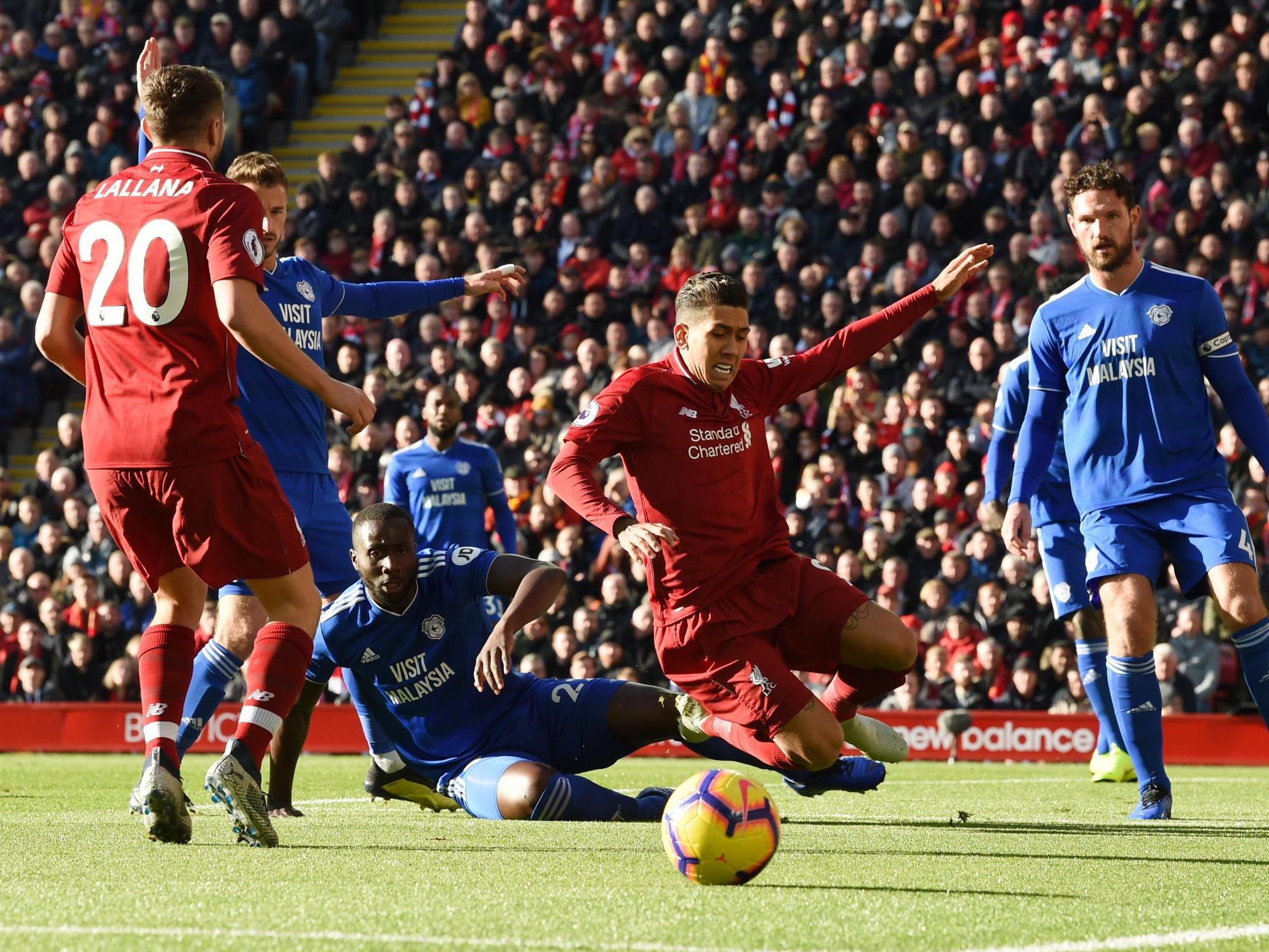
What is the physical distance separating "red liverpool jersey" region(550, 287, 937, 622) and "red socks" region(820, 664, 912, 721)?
0.55 meters

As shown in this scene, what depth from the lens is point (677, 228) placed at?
53.8 feet

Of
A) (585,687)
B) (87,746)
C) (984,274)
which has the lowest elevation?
(87,746)

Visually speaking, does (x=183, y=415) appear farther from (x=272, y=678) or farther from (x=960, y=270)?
(x=960, y=270)

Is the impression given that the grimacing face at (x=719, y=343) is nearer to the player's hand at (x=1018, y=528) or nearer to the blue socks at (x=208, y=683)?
the player's hand at (x=1018, y=528)

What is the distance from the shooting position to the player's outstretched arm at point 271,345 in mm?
4992

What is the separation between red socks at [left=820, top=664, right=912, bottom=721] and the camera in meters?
6.28

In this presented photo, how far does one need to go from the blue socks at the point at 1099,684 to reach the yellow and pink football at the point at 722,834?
13.4 ft

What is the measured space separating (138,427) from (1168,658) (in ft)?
27.3

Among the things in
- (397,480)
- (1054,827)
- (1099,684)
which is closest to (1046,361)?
(1054,827)

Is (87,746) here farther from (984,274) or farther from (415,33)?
(415,33)

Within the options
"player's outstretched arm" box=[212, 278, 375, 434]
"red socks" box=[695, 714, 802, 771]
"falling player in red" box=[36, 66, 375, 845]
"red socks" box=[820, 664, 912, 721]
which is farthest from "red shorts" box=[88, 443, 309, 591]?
"red socks" box=[820, 664, 912, 721]

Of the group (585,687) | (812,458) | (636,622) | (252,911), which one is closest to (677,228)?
(812,458)

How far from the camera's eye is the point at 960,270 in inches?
248

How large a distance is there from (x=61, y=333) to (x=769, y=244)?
10699mm
